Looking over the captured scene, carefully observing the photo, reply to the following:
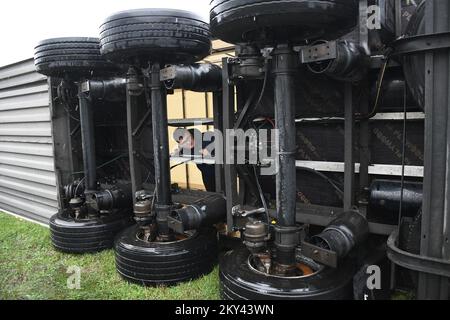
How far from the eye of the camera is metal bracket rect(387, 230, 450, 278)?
1536 millimetres

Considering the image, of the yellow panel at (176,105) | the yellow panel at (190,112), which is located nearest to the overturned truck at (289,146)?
the yellow panel at (190,112)

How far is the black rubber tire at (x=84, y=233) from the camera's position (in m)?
3.03

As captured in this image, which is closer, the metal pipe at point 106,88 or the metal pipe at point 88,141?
the metal pipe at point 106,88

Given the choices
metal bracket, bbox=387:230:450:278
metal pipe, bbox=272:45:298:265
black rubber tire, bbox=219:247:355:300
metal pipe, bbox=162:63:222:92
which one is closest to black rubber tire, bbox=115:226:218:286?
black rubber tire, bbox=219:247:355:300

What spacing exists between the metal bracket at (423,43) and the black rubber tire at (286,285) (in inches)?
45.4

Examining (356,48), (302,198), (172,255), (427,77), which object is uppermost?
(356,48)

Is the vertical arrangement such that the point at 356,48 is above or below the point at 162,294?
above

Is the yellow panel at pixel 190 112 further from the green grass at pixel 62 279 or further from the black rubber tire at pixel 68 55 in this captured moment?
the green grass at pixel 62 279

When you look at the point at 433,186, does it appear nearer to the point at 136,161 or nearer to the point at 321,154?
the point at 321,154

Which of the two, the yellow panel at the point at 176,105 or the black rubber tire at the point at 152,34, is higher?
the black rubber tire at the point at 152,34
